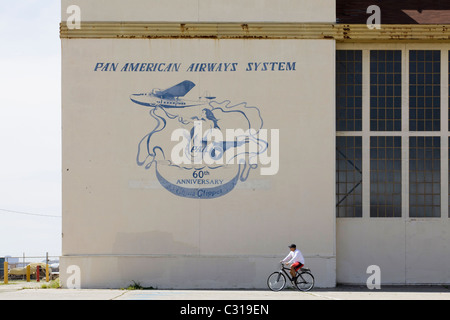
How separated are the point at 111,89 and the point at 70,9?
315 cm

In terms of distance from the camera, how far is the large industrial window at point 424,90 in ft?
86.4

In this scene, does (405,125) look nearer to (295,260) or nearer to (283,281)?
(295,260)

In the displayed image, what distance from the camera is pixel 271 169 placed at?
83.6 feet

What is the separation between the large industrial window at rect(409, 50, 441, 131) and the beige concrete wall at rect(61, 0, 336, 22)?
3.63 meters

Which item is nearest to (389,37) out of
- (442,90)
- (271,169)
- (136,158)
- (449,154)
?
(442,90)

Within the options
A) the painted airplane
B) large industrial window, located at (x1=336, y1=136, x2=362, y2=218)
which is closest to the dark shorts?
large industrial window, located at (x1=336, y1=136, x2=362, y2=218)

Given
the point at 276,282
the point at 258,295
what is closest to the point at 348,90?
the point at 276,282

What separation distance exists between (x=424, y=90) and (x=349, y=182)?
14.2 ft

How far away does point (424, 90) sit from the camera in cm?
2641

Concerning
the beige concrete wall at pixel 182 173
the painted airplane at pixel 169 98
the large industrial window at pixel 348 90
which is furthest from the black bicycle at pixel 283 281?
the painted airplane at pixel 169 98

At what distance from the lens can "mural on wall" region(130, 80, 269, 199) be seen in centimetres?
2539

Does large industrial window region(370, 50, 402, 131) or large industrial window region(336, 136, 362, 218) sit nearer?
large industrial window region(336, 136, 362, 218)

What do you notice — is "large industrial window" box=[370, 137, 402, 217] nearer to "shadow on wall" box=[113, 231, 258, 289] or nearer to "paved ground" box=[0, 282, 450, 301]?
"paved ground" box=[0, 282, 450, 301]

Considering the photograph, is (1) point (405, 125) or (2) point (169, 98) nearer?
(2) point (169, 98)
